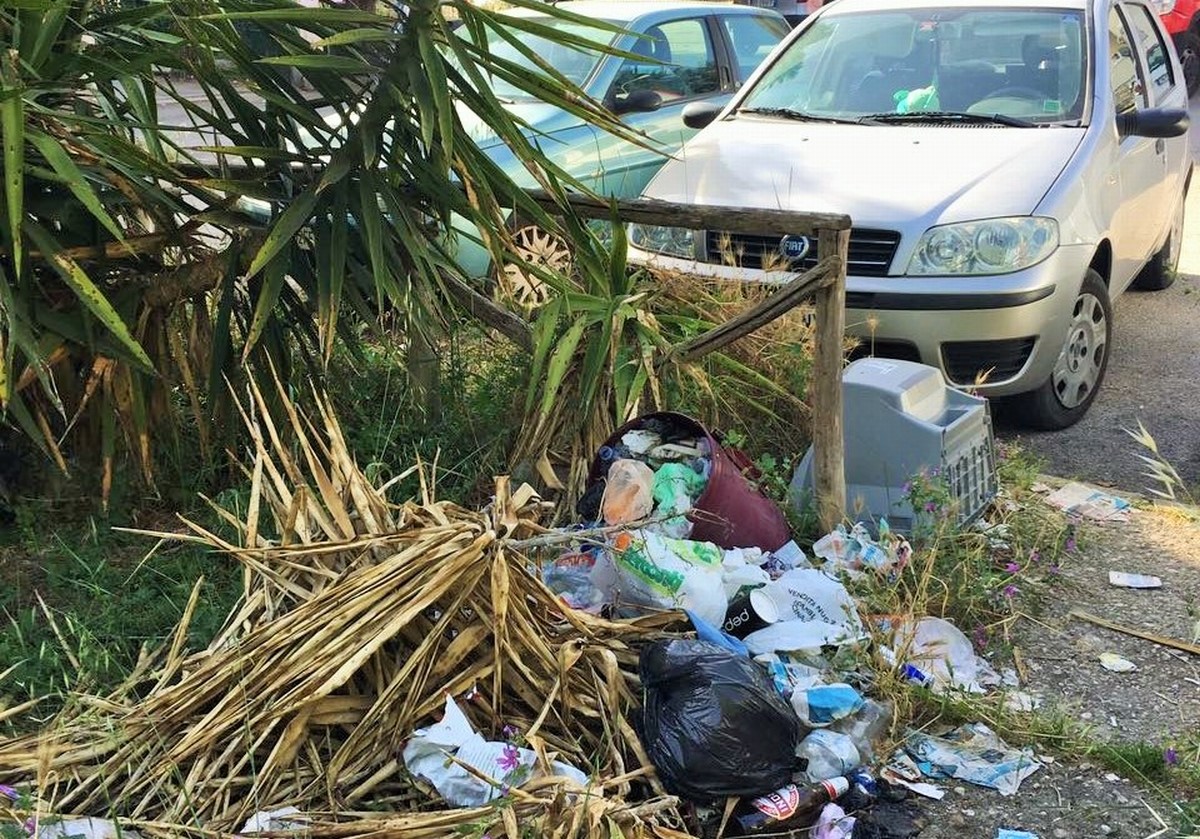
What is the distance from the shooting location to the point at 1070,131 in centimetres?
520

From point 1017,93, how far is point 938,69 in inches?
16.1

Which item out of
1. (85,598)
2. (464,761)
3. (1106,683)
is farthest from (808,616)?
(85,598)

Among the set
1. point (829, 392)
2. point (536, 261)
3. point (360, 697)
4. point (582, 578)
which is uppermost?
point (536, 261)

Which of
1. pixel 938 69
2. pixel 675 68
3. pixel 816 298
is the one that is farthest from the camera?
pixel 675 68

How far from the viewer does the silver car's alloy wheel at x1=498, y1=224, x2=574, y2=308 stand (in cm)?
428

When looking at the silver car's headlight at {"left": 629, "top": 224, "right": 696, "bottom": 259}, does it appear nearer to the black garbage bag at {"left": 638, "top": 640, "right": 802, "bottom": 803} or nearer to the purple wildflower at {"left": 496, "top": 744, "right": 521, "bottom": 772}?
the black garbage bag at {"left": 638, "top": 640, "right": 802, "bottom": 803}

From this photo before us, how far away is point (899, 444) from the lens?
3.86 meters

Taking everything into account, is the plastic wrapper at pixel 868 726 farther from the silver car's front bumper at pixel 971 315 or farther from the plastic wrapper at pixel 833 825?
the silver car's front bumper at pixel 971 315

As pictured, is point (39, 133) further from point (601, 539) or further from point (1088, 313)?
point (1088, 313)

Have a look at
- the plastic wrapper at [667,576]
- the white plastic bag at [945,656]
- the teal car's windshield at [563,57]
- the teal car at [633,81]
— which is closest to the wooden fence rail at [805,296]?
the white plastic bag at [945,656]

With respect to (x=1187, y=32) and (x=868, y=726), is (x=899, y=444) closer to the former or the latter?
(x=868, y=726)

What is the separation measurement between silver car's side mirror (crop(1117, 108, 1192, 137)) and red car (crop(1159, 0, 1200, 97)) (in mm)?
9351

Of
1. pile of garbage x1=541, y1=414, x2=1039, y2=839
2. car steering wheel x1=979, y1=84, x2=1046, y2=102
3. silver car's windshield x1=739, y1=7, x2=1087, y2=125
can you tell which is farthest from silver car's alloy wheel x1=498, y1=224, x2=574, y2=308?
car steering wheel x1=979, y1=84, x2=1046, y2=102

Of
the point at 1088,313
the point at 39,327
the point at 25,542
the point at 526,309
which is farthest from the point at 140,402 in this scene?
the point at 1088,313
